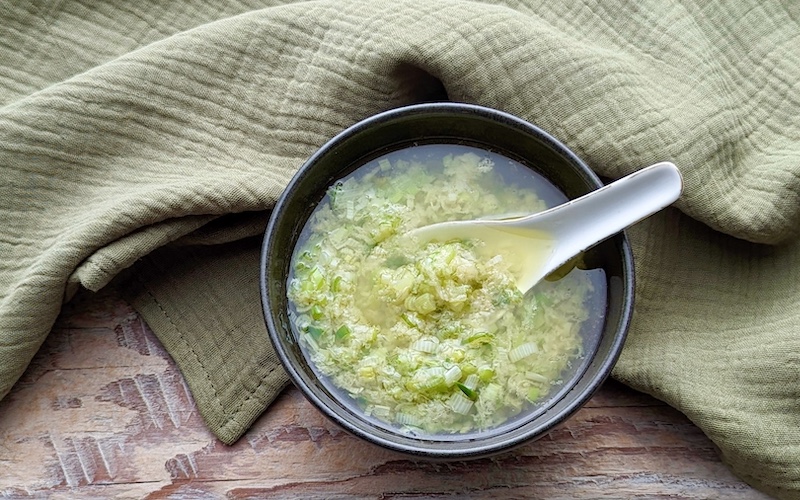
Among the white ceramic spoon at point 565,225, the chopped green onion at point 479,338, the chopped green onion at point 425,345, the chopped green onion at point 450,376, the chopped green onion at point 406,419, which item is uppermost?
the white ceramic spoon at point 565,225

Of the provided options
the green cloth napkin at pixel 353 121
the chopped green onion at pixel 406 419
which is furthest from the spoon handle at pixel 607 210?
the chopped green onion at pixel 406 419

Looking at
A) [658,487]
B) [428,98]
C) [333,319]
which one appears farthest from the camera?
[428,98]

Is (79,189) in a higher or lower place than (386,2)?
lower

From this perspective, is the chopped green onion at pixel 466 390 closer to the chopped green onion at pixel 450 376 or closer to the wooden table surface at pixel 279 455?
the chopped green onion at pixel 450 376

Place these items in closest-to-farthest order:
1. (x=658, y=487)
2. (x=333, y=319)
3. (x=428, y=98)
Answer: (x=333, y=319) → (x=658, y=487) → (x=428, y=98)

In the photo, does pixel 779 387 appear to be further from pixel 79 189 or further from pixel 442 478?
pixel 79 189

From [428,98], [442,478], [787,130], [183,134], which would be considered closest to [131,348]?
[183,134]
